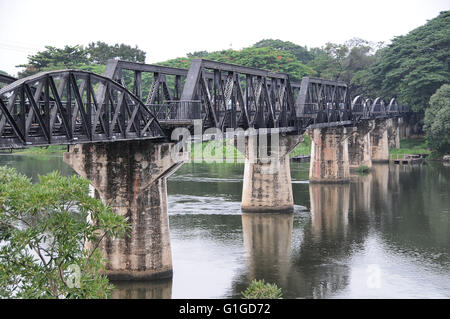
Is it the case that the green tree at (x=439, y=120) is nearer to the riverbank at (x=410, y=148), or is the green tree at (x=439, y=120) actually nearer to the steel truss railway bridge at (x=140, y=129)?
the riverbank at (x=410, y=148)

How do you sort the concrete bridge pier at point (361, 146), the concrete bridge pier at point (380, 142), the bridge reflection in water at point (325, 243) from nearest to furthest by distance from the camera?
1. the bridge reflection in water at point (325, 243)
2. the concrete bridge pier at point (361, 146)
3. the concrete bridge pier at point (380, 142)

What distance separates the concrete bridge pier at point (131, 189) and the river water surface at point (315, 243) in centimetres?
102

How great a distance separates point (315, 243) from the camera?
44.1m

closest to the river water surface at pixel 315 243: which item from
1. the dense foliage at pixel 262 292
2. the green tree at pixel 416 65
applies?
the dense foliage at pixel 262 292

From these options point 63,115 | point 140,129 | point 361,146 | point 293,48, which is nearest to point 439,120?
point 361,146

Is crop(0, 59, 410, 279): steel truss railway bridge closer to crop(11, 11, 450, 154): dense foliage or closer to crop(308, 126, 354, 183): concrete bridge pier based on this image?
crop(308, 126, 354, 183): concrete bridge pier

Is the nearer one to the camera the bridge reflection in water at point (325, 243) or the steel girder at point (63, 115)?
the steel girder at point (63, 115)

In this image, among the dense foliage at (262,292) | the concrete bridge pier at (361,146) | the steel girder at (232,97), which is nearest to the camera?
the dense foliage at (262,292)

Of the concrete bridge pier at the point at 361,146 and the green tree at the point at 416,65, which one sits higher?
the green tree at the point at 416,65

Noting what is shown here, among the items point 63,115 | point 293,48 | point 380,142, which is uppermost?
point 293,48

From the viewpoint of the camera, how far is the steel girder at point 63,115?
21.6 m

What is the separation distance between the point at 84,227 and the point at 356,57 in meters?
116

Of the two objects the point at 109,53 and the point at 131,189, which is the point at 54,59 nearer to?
the point at 109,53

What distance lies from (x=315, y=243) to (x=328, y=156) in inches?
1213
